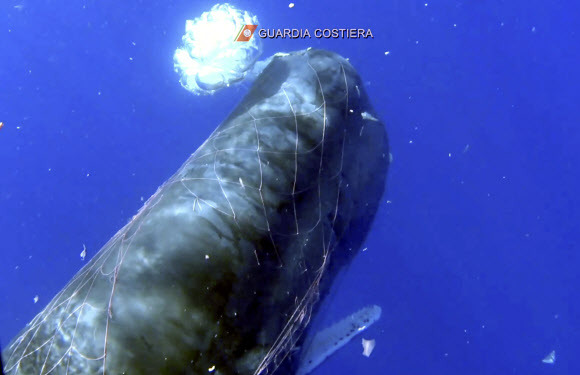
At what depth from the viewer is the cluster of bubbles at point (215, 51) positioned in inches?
302

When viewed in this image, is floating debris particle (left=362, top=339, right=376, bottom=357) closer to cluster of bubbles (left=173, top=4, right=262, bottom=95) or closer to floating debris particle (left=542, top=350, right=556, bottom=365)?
floating debris particle (left=542, top=350, right=556, bottom=365)

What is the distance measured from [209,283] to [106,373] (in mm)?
839

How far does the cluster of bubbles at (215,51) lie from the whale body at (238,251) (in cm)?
275

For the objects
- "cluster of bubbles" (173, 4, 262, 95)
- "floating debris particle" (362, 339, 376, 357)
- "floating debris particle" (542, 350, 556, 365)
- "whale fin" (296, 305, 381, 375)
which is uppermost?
"cluster of bubbles" (173, 4, 262, 95)

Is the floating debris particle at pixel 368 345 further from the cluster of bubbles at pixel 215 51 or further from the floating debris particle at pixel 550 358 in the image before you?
the cluster of bubbles at pixel 215 51

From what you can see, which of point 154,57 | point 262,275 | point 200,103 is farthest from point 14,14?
point 262,275

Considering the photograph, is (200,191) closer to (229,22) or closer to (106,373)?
(106,373)

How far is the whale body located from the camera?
322 cm

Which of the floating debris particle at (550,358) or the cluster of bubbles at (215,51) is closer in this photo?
the cluster of bubbles at (215,51)

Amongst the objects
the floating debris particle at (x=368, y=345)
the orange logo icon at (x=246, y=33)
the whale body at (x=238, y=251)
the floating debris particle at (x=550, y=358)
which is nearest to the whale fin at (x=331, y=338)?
the whale body at (x=238, y=251)

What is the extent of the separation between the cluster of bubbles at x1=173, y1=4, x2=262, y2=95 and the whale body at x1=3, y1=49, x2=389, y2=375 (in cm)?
275

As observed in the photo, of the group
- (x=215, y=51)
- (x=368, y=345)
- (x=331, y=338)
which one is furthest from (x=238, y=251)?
(x=368, y=345)

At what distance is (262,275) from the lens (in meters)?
3.74

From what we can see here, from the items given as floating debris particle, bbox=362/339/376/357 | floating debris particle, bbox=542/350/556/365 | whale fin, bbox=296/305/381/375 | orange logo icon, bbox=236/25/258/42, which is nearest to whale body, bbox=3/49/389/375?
whale fin, bbox=296/305/381/375
